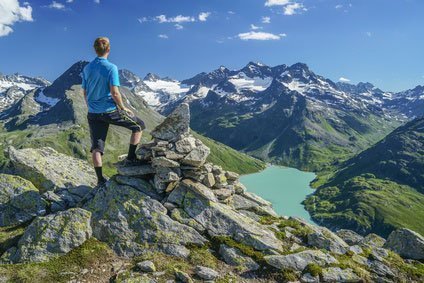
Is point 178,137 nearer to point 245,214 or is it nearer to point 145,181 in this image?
point 145,181

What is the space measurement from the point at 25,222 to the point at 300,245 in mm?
14692

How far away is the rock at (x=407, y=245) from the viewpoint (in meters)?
24.0

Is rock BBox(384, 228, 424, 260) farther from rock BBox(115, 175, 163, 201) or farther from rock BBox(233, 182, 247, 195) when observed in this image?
rock BBox(115, 175, 163, 201)

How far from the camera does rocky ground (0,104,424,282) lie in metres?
16.6

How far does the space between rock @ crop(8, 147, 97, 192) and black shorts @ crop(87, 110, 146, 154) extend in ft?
19.9

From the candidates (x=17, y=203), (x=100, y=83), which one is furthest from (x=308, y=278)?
(x=17, y=203)

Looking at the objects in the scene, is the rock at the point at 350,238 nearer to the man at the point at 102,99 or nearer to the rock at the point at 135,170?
the rock at the point at 135,170

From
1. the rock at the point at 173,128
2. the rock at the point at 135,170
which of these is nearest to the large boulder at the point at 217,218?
the rock at the point at 135,170

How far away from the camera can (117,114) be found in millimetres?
19359

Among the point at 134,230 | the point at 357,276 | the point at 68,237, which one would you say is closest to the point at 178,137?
the point at 134,230

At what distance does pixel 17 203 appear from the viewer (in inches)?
847

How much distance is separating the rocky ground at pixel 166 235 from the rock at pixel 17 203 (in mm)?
55

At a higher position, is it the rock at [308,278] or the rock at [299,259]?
the rock at [299,259]

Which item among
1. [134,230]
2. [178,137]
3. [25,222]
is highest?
[178,137]
